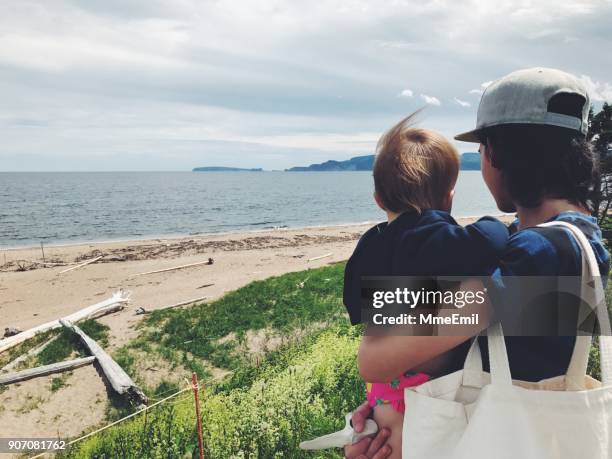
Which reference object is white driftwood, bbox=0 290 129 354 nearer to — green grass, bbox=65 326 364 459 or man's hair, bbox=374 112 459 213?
green grass, bbox=65 326 364 459

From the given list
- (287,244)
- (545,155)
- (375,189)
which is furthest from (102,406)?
(287,244)

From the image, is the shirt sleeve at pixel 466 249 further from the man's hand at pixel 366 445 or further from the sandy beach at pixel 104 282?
the sandy beach at pixel 104 282

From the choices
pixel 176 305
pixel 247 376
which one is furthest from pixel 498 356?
pixel 176 305

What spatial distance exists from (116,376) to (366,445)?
9.06 m

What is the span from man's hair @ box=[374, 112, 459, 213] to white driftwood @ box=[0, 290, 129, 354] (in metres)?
13.6

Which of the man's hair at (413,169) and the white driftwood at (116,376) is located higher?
the man's hair at (413,169)

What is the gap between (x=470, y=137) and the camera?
1.68 m

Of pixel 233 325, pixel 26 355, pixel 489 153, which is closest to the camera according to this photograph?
pixel 489 153

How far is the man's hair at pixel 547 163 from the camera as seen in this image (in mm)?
1501

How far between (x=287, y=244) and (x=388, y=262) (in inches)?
1182

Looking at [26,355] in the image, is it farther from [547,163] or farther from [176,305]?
[547,163]

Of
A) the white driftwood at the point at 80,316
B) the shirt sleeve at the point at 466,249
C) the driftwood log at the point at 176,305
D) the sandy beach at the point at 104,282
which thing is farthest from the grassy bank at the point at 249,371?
the shirt sleeve at the point at 466,249

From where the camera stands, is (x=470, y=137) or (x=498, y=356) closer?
(x=498, y=356)

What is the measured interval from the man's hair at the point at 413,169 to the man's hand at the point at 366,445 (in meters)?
0.84
